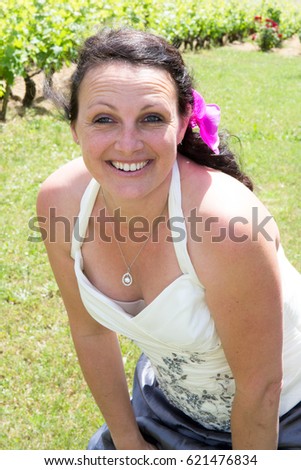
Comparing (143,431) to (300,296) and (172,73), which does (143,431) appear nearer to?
(300,296)

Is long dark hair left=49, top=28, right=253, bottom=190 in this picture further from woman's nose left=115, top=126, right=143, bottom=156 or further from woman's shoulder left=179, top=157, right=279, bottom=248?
woman's nose left=115, top=126, right=143, bottom=156

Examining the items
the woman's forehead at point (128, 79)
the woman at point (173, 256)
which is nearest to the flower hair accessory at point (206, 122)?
the woman at point (173, 256)

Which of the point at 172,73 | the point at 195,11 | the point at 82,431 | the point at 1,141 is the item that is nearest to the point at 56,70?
the point at 1,141

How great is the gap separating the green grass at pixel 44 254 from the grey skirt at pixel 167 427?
21.4 inches

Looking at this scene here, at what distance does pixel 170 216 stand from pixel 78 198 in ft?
1.23

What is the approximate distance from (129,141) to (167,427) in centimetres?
113

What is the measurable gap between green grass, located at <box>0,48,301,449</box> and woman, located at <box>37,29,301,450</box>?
2.49ft

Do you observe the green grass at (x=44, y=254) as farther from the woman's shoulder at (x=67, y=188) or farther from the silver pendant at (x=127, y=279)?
the silver pendant at (x=127, y=279)

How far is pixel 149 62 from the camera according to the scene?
1.76 m

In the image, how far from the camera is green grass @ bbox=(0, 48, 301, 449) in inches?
118

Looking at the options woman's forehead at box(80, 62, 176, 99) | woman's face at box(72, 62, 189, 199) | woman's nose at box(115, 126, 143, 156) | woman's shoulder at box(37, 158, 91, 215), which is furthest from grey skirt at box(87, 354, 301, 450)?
woman's forehead at box(80, 62, 176, 99)

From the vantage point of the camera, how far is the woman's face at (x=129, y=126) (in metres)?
1.73

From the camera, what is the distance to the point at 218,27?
630 inches

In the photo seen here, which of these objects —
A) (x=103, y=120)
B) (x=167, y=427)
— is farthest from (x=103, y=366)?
(x=103, y=120)
